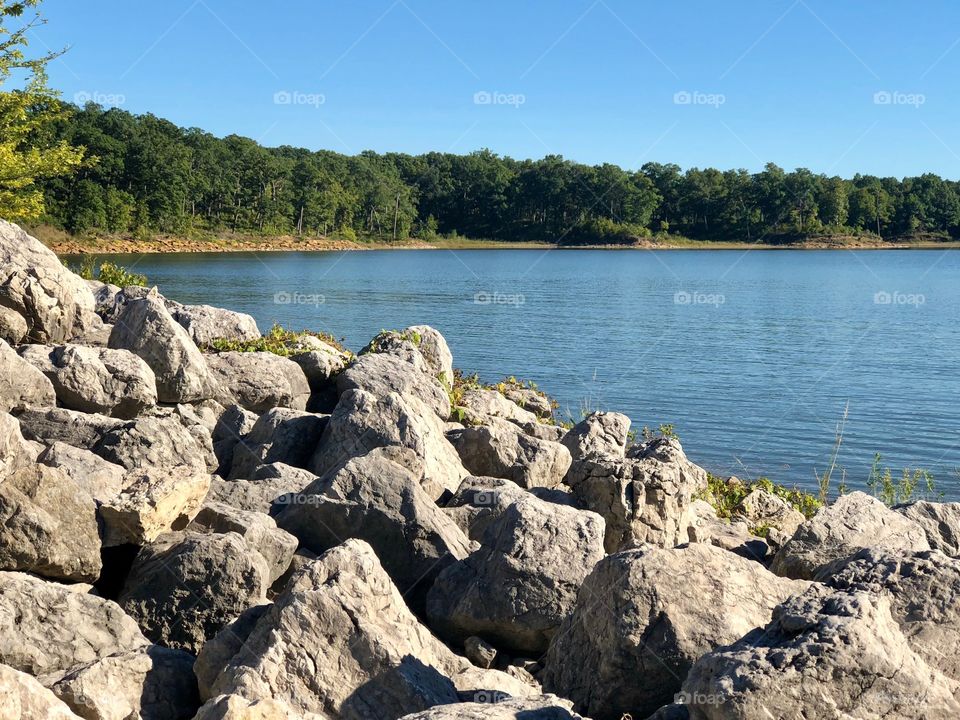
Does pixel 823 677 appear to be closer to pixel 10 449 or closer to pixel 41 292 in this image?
pixel 10 449

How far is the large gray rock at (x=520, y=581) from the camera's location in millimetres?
7734

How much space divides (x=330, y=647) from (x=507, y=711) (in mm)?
1391

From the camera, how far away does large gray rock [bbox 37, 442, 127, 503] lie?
8.02 meters

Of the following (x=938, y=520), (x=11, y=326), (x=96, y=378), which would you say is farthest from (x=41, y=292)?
(x=938, y=520)

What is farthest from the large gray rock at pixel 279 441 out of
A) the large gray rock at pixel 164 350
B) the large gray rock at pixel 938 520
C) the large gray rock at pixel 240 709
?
the large gray rock at pixel 938 520

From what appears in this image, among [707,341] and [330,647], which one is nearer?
[330,647]

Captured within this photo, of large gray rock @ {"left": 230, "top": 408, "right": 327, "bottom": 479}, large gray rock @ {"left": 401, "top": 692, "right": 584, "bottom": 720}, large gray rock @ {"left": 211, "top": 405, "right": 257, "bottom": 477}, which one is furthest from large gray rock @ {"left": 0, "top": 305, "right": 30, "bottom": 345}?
large gray rock @ {"left": 401, "top": 692, "right": 584, "bottom": 720}

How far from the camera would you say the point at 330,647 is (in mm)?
6273

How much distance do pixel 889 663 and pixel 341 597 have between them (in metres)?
3.34

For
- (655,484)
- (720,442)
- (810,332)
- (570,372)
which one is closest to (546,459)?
(655,484)

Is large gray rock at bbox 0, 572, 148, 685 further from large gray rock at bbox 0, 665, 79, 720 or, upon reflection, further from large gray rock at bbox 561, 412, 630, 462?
large gray rock at bbox 561, 412, 630, 462

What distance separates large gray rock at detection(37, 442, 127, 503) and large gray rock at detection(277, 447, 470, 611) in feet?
5.24

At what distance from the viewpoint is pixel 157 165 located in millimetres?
109562

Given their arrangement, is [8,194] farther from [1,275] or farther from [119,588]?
[119,588]
